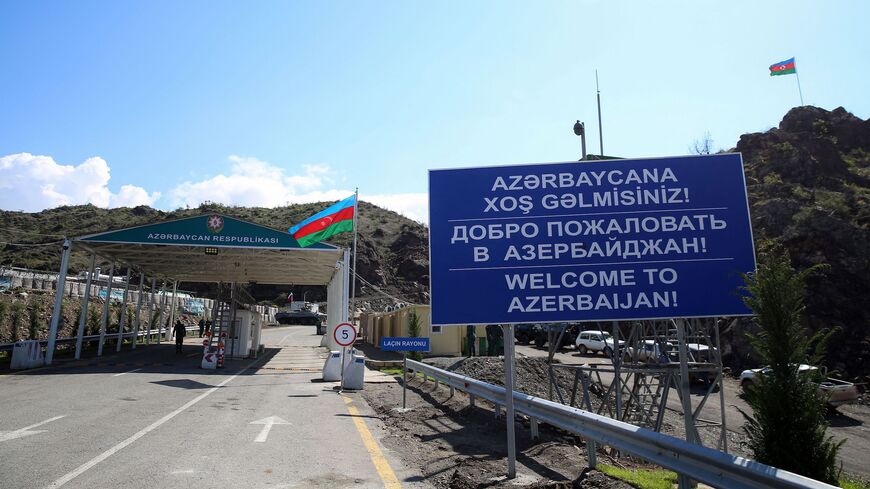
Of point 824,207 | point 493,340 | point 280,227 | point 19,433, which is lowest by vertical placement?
point 19,433

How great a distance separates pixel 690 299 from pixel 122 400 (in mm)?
11898

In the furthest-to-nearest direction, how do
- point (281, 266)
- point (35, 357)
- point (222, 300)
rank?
1. point (281, 266)
2. point (222, 300)
3. point (35, 357)

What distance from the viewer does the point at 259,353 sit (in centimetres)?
2966

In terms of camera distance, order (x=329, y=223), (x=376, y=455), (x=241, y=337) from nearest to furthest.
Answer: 1. (x=376, y=455)
2. (x=329, y=223)
3. (x=241, y=337)

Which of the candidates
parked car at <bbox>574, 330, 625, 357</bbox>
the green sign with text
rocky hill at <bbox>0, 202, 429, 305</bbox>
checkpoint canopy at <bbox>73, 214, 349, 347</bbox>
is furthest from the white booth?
rocky hill at <bbox>0, 202, 429, 305</bbox>

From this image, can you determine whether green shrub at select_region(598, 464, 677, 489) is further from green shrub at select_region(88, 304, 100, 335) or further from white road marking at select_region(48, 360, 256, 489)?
green shrub at select_region(88, 304, 100, 335)

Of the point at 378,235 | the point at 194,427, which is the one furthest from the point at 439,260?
the point at 378,235

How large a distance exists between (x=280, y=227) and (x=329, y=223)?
244 ft

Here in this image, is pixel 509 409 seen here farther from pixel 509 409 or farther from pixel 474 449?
pixel 474 449

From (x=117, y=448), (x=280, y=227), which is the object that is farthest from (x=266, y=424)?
(x=280, y=227)

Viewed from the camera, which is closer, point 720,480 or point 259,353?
point 720,480

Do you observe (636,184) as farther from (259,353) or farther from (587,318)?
(259,353)

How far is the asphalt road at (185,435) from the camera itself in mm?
6004

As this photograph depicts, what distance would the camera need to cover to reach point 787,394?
470cm
